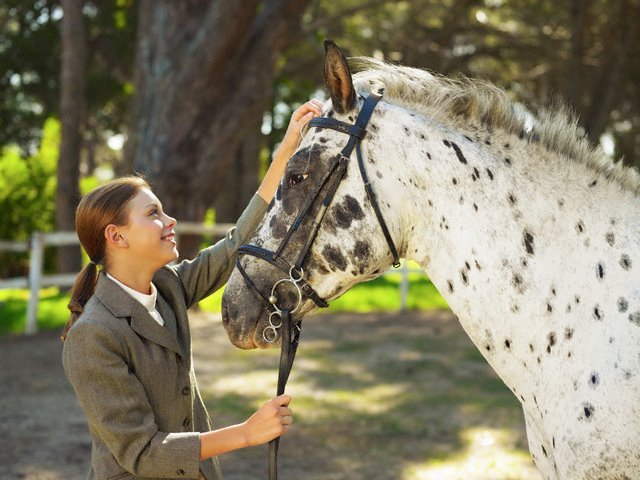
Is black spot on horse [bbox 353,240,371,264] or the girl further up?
black spot on horse [bbox 353,240,371,264]

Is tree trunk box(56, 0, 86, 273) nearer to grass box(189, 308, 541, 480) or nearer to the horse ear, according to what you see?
grass box(189, 308, 541, 480)

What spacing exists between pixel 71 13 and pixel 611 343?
10302mm

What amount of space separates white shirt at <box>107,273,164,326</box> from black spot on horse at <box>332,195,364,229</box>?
0.70 meters

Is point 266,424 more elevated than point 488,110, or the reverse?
point 488,110

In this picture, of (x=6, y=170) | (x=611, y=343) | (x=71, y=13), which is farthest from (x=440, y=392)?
(x=6, y=170)

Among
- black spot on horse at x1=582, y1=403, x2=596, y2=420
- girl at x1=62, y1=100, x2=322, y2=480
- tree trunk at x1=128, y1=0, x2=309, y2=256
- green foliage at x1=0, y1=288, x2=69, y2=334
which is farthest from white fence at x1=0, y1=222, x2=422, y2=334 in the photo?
black spot on horse at x1=582, y1=403, x2=596, y2=420

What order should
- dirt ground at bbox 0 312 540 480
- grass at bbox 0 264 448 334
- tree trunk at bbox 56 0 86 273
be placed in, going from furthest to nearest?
tree trunk at bbox 56 0 86 273, grass at bbox 0 264 448 334, dirt ground at bbox 0 312 540 480

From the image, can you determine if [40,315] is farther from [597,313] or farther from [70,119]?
[597,313]

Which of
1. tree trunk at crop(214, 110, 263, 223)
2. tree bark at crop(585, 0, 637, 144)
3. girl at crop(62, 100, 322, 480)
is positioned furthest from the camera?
tree trunk at crop(214, 110, 263, 223)

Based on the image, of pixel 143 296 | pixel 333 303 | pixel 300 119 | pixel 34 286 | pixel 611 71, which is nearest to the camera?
pixel 143 296

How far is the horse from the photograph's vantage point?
93.2 inches

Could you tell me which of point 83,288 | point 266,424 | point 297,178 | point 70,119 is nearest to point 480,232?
point 297,178

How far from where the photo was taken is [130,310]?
2.51 m

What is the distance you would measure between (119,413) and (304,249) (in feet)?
2.53
